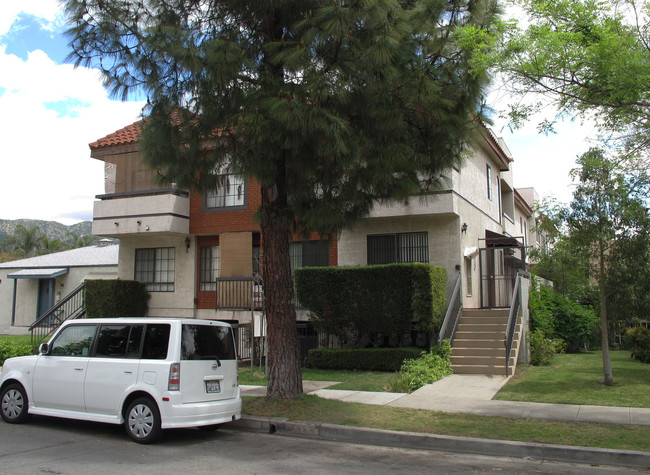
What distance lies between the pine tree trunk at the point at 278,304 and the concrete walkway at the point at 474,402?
4.70ft

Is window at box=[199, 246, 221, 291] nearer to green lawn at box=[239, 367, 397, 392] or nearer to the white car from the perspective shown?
green lawn at box=[239, 367, 397, 392]

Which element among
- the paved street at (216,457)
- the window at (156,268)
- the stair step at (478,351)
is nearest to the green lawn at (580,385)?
the stair step at (478,351)

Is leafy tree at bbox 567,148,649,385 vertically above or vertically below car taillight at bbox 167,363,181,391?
above

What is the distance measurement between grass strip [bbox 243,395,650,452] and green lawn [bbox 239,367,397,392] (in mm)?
2239

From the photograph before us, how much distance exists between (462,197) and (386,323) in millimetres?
4828

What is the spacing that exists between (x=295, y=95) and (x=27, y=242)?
5865 centimetres

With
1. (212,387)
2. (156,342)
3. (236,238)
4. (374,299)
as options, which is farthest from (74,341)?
(236,238)

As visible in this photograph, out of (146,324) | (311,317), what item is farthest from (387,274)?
(146,324)

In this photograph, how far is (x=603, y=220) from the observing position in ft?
39.2

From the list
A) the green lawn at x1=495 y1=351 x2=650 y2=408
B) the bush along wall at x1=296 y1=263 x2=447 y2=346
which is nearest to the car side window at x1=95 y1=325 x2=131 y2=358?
the green lawn at x1=495 y1=351 x2=650 y2=408

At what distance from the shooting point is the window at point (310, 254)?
17.7m

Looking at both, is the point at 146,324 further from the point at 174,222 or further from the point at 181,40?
the point at 174,222

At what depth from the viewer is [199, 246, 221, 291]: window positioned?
63.0 ft

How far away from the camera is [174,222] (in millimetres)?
18609
